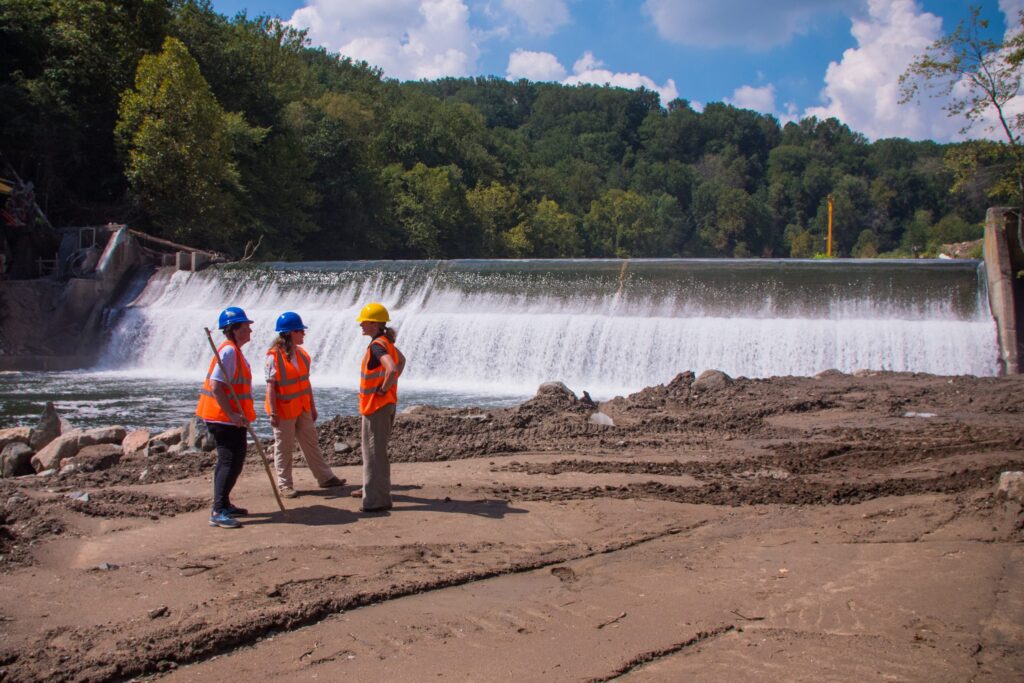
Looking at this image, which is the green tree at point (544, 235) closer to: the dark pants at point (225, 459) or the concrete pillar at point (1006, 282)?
the concrete pillar at point (1006, 282)

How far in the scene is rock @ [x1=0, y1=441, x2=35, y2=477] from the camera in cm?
943

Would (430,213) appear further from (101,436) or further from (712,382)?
(101,436)

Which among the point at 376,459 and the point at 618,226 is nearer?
the point at 376,459

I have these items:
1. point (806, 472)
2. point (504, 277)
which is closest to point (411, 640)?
point (806, 472)

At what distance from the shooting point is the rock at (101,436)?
10068 millimetres

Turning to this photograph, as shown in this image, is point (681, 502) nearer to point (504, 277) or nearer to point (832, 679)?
point (832, 679)

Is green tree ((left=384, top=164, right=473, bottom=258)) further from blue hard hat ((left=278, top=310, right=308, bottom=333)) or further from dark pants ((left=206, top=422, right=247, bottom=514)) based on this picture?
dark pants ((left=206, top=422, right=247, bottom=514))

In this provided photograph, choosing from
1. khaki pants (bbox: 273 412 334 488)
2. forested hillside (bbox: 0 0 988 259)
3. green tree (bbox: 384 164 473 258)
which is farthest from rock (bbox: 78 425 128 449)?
green tree (bbox: 384 164 473 258)

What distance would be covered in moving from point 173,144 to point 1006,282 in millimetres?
25109

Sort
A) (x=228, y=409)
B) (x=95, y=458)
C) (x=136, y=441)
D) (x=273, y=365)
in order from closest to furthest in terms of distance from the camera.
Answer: (x=228, y=409)
(x=273, y=365)
(x=95, y=458)
(x=136, y=441)

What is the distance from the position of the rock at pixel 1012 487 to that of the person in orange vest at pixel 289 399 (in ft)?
16.2

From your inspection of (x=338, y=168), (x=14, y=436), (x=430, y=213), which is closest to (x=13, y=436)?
(x=14, y=436)

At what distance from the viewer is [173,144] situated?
30156 mm

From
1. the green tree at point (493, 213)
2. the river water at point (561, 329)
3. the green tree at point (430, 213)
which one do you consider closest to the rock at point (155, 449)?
the river water at point (561, 329)
